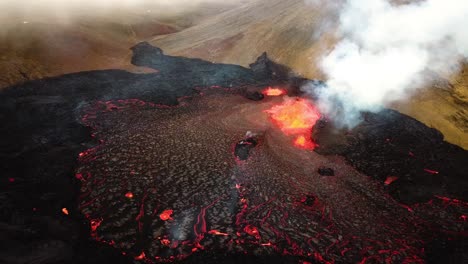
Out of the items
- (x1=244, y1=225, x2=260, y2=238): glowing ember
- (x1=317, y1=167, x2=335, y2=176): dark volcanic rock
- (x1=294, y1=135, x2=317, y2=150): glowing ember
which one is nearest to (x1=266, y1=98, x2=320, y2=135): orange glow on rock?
(x1=294, y1=135, x2=317, y2=150): glowing ember

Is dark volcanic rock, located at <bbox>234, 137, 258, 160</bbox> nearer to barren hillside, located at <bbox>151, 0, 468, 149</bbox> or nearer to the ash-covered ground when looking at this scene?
the ash-covered ground

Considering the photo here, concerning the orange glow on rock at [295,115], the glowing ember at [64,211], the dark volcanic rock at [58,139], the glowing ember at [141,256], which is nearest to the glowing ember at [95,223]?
the dark volcanic rock at [58,139]

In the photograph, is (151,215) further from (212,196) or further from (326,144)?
(326,144)

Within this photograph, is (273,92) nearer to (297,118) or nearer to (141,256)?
(297,118)

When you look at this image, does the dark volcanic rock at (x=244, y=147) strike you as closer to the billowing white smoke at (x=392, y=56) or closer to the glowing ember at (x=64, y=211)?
the billowing white smoke at (x=392, y=56)

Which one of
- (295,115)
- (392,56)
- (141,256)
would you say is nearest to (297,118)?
(295,115)
